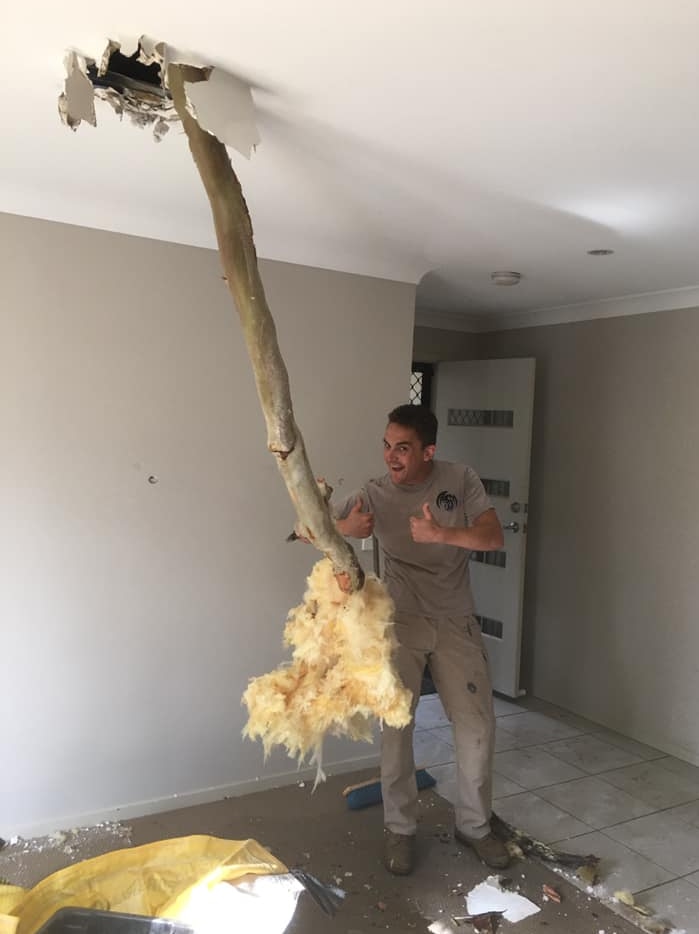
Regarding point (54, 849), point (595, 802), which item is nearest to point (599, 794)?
point (595, 802)

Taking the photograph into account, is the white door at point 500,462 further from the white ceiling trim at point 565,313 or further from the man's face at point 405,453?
the man's face at point 405,453

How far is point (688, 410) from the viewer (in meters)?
3.73

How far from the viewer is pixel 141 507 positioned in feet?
9.52

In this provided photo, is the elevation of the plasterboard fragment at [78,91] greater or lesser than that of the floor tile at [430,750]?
greater

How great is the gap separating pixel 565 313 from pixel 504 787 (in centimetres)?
259

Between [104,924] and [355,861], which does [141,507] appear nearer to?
[355,861]

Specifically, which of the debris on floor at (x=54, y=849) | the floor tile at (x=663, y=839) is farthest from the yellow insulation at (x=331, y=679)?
the floor tile at (x=663, y=839)

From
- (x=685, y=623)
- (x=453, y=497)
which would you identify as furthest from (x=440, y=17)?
(x=685, y=623)

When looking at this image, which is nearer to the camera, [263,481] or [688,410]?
[263,481]

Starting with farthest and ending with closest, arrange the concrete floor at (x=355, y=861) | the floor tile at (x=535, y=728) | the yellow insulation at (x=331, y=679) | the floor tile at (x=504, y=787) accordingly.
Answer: the floor tile at (x=535, y=728) → the floor tile at (x=504, y=787) → the concrete floor at (x=355, y=861) → the yellow insulation at (x=331, y=679)

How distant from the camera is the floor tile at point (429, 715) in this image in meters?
4.05

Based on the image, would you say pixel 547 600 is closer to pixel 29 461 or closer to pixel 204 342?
pixel 204 342

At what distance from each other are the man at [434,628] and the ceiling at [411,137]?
0.79 meters

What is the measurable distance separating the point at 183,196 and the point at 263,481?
3.83 feet
